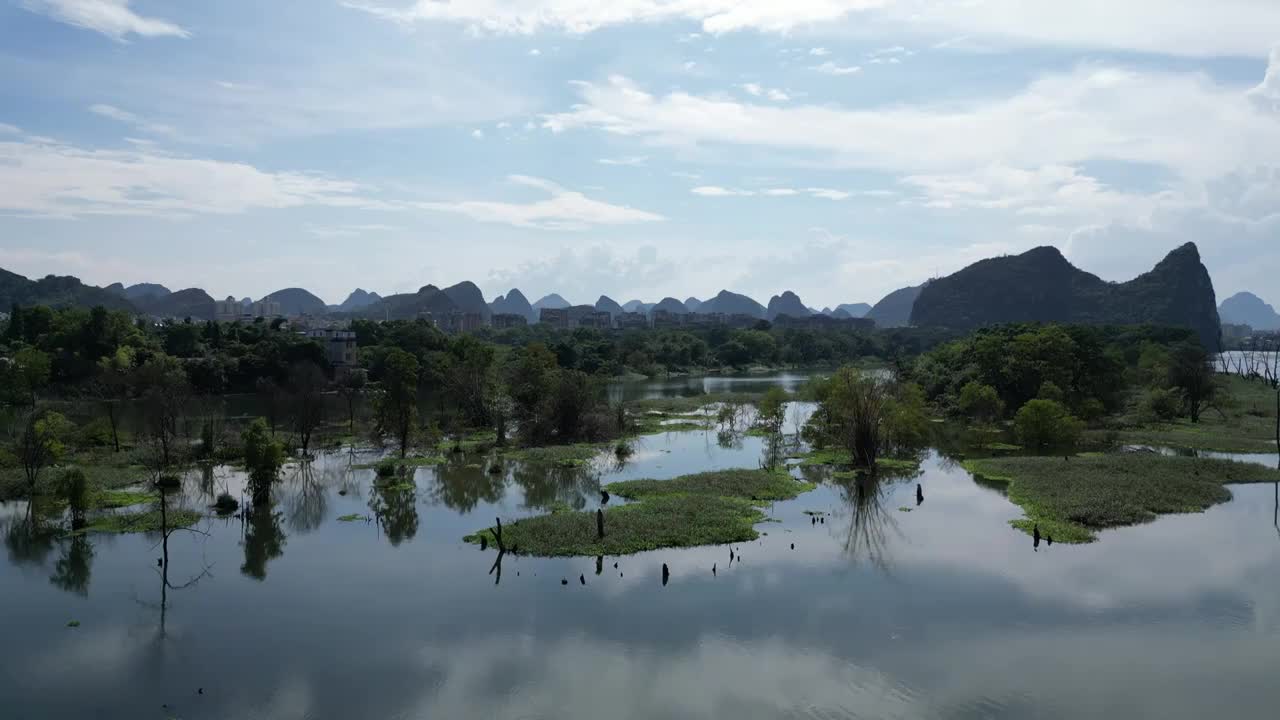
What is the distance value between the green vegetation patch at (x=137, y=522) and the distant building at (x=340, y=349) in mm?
59437

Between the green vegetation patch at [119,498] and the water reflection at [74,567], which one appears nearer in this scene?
the water reflection at [74,567]

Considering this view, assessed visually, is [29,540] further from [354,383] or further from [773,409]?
[354,383]

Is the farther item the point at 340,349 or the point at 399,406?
the point at 340,349

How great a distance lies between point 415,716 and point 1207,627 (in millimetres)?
18107

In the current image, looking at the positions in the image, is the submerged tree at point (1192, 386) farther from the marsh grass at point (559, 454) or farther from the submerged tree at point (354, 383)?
the submerged tree at point (354, 383)

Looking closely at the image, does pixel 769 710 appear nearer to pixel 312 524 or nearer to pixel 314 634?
pixel 314 634

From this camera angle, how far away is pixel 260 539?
2791 centimetres

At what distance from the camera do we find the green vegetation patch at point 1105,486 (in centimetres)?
2950

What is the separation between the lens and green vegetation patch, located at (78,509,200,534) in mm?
27734

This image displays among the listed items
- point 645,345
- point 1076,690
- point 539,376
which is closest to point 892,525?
point 1076,690

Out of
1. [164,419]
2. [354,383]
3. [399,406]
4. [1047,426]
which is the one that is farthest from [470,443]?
[354,383]

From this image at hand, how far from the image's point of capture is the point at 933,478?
38750 millimetres

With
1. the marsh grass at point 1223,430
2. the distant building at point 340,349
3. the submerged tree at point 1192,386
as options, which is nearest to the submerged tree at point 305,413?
the distant building at point 340,349

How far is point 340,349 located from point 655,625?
78894 millimetres
